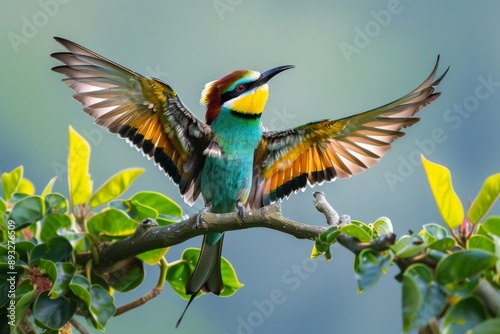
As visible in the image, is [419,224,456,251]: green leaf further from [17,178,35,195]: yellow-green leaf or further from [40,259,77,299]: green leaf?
[17,178,35,195]: yellow-green leaf

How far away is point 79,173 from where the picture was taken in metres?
1.38

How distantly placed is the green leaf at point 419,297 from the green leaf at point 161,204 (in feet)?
2.23

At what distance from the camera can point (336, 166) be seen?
178 cm

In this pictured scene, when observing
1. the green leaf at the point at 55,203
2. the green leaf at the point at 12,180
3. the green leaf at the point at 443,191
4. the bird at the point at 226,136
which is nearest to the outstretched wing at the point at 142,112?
the bird at the point at 226,136

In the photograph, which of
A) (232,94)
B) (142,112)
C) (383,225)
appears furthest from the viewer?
(232,94)

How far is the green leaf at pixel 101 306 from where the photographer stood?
1257 millimetres

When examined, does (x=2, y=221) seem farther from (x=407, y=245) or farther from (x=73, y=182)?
(x=407, y=245)

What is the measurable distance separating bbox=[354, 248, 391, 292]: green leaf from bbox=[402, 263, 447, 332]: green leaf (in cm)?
4

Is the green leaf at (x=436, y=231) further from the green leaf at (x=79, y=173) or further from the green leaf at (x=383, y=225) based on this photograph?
the green leaf at (x=79, y=173)

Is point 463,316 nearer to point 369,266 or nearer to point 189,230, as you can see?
point 369,266

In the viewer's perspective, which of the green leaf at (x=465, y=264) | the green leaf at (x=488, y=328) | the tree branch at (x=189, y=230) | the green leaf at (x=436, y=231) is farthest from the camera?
the tree branch at (x=189, y=230)

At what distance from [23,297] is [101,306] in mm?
140

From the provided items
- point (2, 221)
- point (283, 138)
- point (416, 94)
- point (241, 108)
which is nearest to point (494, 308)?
point (416, 94)

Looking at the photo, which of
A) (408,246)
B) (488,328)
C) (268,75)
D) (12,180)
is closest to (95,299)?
(12,180)
